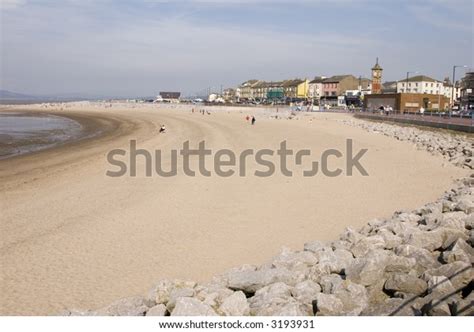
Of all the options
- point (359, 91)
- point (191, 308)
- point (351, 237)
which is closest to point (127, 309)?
point (191, 308)

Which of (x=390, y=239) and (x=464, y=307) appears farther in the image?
(x=390, y=239)

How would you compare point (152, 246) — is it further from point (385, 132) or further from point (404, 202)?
point (385, 132)

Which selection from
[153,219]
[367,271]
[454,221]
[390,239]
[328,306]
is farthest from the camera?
[153,219]

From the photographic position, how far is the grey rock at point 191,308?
4.51 meters

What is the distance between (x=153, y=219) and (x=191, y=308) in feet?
17.5

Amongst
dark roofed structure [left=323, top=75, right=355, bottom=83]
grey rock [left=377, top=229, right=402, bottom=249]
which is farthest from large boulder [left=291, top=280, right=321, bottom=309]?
dark roofed structure [left=323, top=75, right=355, bottom=83]

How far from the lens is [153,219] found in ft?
31.9

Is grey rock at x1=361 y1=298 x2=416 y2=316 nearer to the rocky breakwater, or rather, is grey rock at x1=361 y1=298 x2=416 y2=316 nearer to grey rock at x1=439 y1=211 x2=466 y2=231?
the rocky breakwater

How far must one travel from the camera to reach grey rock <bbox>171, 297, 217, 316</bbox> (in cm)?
451

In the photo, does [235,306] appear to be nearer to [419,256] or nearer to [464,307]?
[464,307]

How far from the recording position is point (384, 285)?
203 inches
